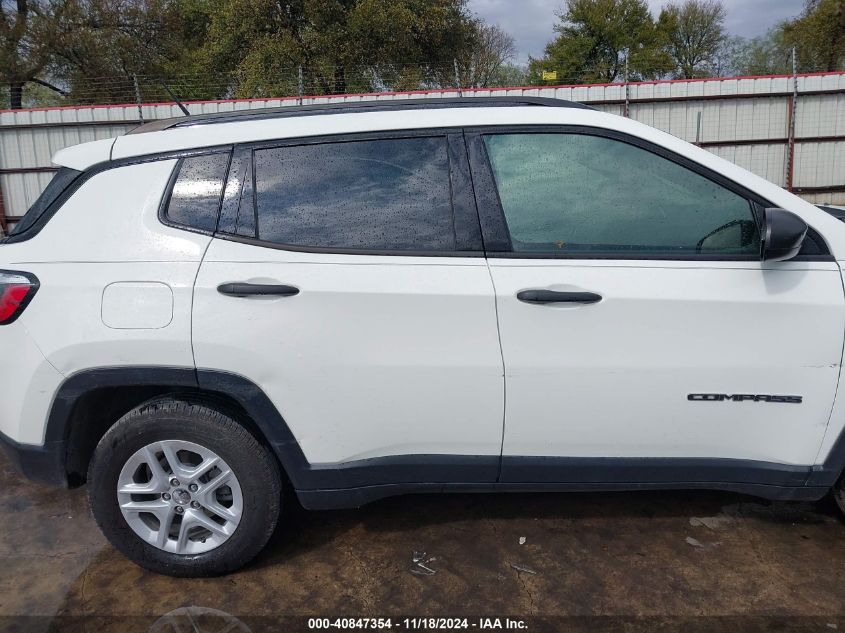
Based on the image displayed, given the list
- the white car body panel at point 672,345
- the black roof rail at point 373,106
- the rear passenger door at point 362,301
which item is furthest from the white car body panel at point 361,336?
the black roof rail at point 373,106

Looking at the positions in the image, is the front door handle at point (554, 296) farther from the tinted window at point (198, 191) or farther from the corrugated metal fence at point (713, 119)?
the corrugated metal fence at point (713, 119)

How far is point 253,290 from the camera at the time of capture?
2.40 metres

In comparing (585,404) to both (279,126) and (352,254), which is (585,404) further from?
(279,126)

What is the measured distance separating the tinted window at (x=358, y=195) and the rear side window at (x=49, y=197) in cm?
74

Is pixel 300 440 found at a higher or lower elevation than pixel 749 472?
higher

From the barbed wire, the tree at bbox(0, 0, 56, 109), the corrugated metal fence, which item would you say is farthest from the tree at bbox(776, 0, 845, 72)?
the tree at bbox(0, 0, 56, 109)

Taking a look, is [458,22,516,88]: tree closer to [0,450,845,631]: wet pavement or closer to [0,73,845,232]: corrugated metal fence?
[0,73,845,232]: corrugated metal fence

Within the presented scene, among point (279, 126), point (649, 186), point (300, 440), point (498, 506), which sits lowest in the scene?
point (498, 506)

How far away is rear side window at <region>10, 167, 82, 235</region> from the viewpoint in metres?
2.59

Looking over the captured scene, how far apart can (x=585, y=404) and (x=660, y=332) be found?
37cm

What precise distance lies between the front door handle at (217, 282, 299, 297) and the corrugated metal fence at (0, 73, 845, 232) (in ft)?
39.2

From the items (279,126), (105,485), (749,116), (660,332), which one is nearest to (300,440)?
(105,485)

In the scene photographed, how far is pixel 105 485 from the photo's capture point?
8.39 feet

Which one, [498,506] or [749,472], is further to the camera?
[498,506]
